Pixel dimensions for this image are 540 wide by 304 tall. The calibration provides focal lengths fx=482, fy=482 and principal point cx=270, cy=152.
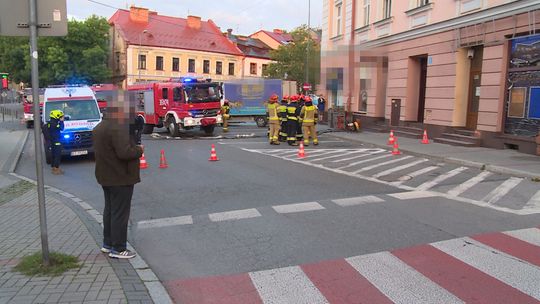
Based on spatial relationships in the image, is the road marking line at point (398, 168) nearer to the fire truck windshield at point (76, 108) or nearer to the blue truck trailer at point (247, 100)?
the fire truck windshield at point (76, 108)

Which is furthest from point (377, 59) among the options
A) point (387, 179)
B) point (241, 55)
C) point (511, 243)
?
point (241, 55)

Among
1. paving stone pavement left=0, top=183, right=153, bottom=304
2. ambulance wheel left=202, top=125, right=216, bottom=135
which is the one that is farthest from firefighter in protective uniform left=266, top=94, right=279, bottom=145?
paving stone pavement left=0, top=183, right=153, bottom=304

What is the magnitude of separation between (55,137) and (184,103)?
951 cm

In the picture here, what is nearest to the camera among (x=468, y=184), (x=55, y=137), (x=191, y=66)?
(x=468, y=184)

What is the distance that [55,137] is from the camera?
1261 centimetres

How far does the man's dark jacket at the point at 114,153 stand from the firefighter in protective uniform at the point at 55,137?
785 cm

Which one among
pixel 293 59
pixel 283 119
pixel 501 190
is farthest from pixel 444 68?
pixel 293 59

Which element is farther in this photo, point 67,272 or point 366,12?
point 366,12

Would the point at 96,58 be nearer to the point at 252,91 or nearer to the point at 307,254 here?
the point at 252,91

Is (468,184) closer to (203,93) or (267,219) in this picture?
(267,219)

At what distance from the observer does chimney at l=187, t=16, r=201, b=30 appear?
210ft

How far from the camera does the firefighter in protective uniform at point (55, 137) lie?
12281 mm

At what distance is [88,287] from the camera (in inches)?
172

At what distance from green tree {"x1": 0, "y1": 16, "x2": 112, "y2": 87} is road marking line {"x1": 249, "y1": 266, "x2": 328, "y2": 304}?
47.5 metres
